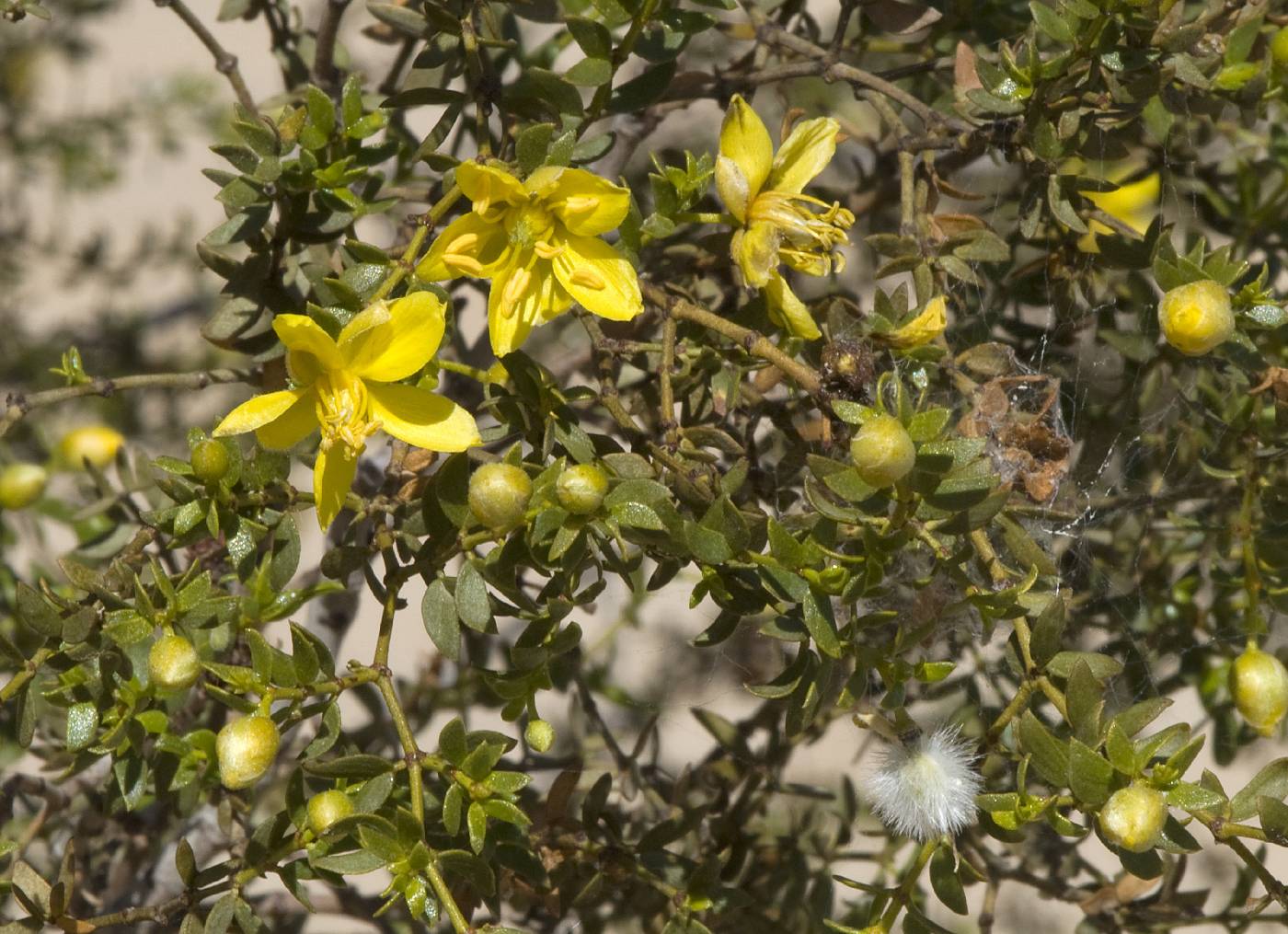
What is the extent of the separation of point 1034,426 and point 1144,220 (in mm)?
1244

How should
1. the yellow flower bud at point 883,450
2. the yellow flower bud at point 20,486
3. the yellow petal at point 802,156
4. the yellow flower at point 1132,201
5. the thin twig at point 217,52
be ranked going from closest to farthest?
1. the yellow flower bud at point 883,450
2. the yellow petal at point 802,156
3. the thin twig at point 217,52
4. the yellow flower bud at point 20,486
5. the yellow flower at point 1132,201

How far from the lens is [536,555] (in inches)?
31.0

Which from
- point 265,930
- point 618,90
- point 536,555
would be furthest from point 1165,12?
point 265,930

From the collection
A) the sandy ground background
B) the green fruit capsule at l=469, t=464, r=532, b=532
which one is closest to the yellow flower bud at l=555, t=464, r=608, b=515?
the green fruit capsule at l=469, t=464, r=532, b=532

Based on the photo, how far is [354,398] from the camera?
809mm

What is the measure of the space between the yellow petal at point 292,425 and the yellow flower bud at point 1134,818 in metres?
0.53

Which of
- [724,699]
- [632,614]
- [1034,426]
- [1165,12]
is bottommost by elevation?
[724,699]

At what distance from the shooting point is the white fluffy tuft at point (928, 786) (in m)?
0.84

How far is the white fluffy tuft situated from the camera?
0.84m

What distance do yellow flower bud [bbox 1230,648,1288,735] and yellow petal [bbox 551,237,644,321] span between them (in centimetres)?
54

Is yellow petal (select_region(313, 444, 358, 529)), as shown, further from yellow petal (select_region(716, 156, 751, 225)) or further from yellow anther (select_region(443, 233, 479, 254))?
yellow petal (select_region(716, 156, 751, 225))

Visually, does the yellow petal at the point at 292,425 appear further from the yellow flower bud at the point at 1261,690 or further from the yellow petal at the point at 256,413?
the yellow flower bud at the point at 1261,690

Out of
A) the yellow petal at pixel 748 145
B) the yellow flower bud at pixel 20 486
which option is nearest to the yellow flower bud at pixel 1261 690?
the yellow petal at pixel 748 145

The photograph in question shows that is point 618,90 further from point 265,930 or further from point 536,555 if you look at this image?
point 265,930
